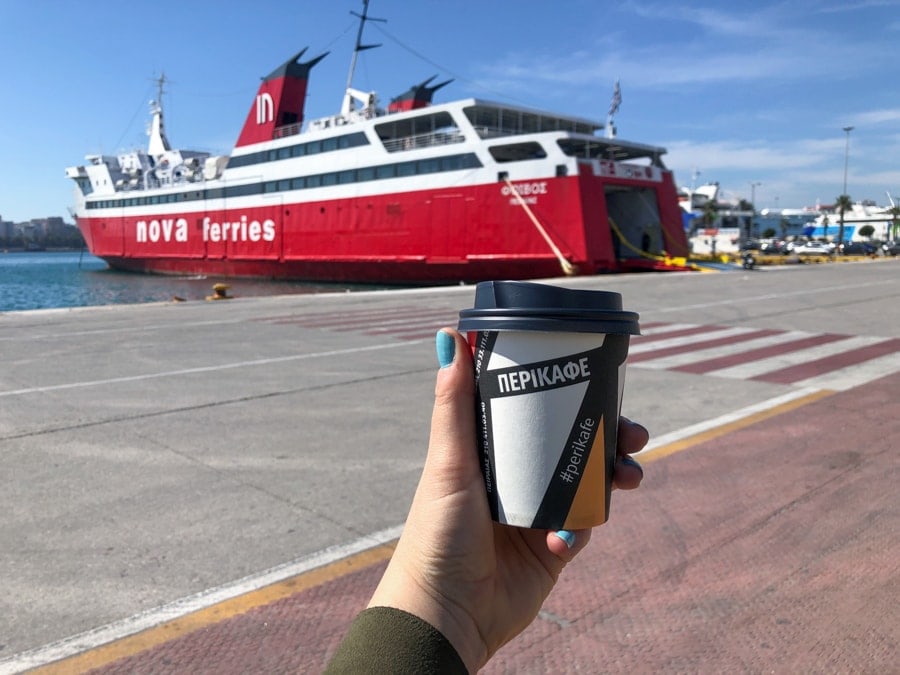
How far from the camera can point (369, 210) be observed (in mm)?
34188

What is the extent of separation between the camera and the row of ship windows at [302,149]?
1395 inches

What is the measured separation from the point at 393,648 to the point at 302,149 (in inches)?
1536

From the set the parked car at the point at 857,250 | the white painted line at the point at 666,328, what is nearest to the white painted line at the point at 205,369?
the white painted line at the point at 666,328

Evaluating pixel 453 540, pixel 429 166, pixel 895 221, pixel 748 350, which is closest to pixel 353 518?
pixel 453 540

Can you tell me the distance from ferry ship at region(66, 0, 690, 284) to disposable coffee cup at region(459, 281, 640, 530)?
2700cm

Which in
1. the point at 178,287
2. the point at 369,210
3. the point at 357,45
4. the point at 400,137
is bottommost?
the point at 178,287

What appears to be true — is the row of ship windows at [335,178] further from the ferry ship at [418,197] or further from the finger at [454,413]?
the finger at [454,413]

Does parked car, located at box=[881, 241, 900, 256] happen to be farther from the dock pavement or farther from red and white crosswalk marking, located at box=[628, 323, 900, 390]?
the dock pavement

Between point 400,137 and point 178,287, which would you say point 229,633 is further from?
point 178,287

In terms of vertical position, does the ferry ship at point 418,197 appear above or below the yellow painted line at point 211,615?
above

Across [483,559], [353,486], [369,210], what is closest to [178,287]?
[369,210]

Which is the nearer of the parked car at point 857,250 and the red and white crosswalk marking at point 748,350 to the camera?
the red and white crosswalk marking at point 748,350

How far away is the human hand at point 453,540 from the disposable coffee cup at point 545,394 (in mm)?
30

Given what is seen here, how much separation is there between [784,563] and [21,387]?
7.59m
